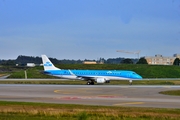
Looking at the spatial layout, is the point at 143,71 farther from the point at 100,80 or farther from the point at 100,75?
the point at 100,80

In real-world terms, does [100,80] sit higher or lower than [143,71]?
lower

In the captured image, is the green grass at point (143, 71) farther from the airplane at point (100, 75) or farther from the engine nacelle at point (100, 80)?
the engine nacelle at point (100, 80)

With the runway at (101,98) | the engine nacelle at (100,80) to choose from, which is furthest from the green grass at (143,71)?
the runway at (101,98)

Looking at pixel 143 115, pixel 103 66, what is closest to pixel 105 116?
pixel 143 115

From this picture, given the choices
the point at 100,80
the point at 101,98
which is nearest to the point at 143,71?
the point at 100,80

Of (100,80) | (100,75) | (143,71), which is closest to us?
(100,80)

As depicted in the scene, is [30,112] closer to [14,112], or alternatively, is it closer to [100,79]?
[14,112]

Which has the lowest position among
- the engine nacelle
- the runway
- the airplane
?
the runway

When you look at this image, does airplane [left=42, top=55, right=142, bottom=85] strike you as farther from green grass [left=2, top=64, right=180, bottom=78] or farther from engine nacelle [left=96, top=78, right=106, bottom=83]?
green grass [left=2, top=64, right=180, bottom=78]

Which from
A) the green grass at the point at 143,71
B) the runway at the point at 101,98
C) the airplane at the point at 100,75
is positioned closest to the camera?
the runway at the point at 101,98

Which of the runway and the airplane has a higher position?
the airplane

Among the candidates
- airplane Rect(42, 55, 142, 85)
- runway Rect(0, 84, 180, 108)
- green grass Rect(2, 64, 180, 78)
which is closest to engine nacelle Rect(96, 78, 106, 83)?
airplane Rect(42, 55, 142, 85)

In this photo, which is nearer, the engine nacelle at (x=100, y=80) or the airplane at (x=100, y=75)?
the engine nacelle at (x=100, y=80)

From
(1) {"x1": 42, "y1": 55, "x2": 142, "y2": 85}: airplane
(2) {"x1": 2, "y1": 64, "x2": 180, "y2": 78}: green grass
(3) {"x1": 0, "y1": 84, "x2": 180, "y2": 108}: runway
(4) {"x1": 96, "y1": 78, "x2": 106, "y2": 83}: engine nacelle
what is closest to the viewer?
(3) {"x1": 0, "y1": 84, "x2": 180, "y2": 108}: runway
